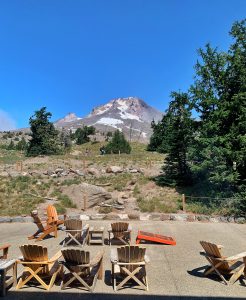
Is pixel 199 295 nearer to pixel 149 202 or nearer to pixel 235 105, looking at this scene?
pixel 149 202

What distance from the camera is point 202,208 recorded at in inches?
639

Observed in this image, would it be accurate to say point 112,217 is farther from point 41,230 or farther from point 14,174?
point 14,174

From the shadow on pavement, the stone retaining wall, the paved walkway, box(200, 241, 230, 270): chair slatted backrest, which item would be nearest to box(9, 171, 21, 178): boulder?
the stone retaining wall

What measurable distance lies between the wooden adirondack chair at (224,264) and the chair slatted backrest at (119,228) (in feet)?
11.9

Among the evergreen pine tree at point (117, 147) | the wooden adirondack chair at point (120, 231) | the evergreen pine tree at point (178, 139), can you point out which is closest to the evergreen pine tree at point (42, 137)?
the evergreen pine tree at point (117, 147)

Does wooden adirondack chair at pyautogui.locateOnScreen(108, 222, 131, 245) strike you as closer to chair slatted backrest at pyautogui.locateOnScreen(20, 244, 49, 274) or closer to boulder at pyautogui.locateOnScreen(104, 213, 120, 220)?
chair slatted backrest at pyautogui.locateOnScreen(20, 244, 49, 274)

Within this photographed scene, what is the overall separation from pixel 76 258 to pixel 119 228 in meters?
4.21

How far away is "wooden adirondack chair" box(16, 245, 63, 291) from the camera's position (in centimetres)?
667

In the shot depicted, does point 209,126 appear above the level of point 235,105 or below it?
below

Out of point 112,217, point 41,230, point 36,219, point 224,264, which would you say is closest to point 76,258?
point 224,264

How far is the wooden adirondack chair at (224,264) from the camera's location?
7114 mm

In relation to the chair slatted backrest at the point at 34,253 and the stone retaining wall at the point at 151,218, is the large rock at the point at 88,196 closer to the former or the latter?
the stone retaining wall at the point at 151,218

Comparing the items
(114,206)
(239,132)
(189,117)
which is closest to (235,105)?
(239,132)

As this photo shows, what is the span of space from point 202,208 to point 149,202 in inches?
137
